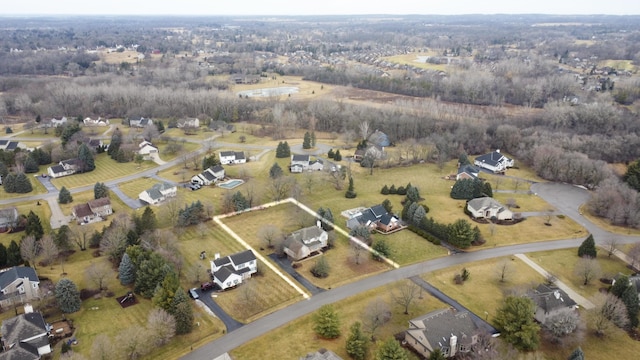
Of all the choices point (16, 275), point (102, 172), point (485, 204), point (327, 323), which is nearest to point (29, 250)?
point (16, 275)

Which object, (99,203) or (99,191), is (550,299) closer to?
(99,203)

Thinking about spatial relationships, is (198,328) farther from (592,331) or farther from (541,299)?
(592,331)

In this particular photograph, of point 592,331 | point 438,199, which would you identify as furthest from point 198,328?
point 438,199

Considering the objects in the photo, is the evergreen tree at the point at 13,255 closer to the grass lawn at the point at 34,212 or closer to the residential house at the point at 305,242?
the grass lawn at the point at 34,212

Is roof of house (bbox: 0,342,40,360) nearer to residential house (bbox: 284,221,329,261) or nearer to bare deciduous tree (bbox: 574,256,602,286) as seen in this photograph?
residential house (bbox: 284,221,329,261)

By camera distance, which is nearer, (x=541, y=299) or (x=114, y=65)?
(x=541, y=299)

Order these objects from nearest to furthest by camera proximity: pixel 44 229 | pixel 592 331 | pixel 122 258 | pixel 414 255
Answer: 1. pixel 592 331
2. pixel 122 258
3. pixel 414 255
4. pixel 44 229

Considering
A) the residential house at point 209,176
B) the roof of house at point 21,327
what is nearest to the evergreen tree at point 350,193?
the residential house at point 209,176

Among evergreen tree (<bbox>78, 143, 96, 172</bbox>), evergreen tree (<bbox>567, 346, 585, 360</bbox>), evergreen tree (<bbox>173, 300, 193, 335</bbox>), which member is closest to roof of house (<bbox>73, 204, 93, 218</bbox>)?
evergreen tree (<bbox>78, 143, 96, 172</bbox>)
